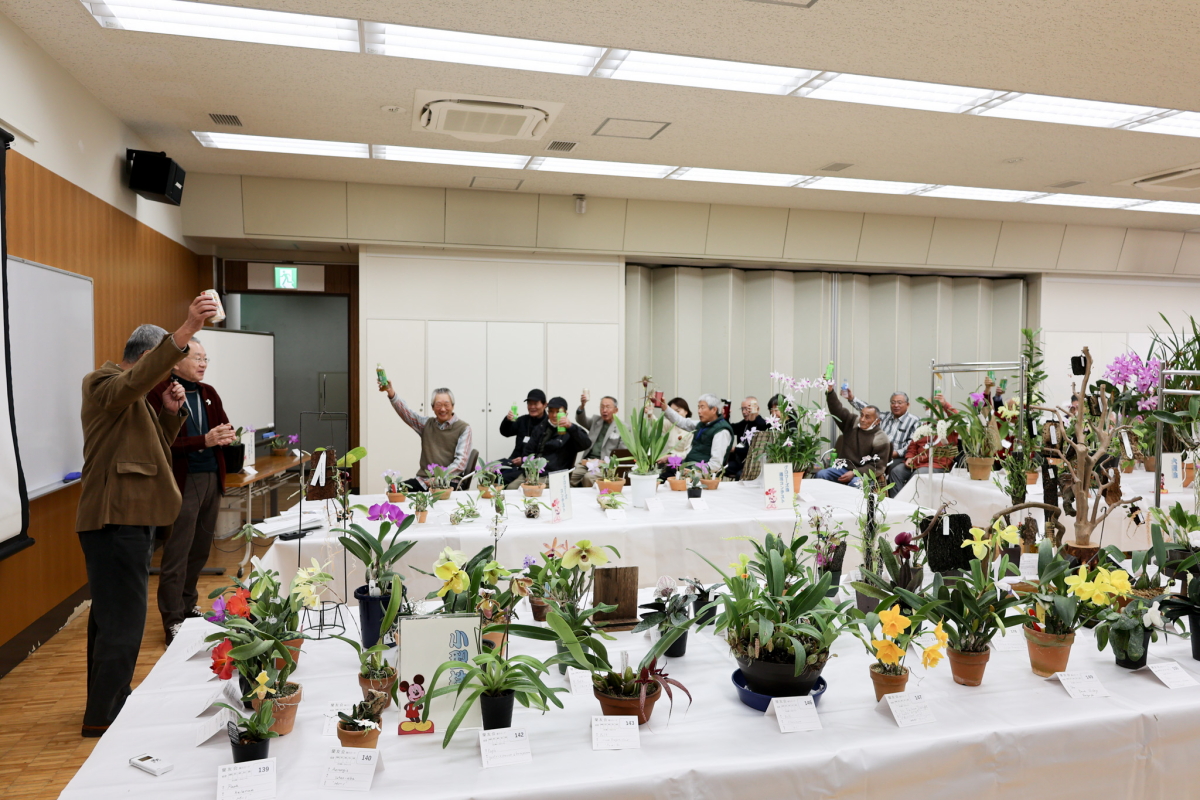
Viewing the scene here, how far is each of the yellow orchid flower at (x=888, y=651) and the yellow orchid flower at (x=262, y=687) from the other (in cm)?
123

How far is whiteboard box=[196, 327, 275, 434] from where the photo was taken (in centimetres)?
606

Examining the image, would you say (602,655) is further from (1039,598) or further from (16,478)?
(16,478)

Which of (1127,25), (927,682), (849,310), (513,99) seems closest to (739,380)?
(849,310)

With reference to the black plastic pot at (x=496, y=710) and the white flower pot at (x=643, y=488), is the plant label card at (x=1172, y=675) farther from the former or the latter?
the white flower pot at (x=643, y=488)

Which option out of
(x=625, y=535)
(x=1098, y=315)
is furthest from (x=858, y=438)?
(x=1098, y=315)

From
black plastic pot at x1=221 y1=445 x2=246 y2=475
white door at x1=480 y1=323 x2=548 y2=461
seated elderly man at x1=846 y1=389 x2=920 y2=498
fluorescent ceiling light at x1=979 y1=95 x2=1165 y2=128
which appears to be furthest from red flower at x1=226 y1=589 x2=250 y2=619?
white door at x1=480 y1=323 x2=548 y2=461

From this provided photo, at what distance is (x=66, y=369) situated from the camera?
3969 millimetres

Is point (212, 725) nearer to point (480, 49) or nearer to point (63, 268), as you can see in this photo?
point (480, 49)

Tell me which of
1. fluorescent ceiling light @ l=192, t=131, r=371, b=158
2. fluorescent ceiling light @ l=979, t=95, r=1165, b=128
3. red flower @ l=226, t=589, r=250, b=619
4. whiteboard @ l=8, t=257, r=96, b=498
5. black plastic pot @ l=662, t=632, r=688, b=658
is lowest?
black plastic pot @ l=662, t=632, r=688, b=658

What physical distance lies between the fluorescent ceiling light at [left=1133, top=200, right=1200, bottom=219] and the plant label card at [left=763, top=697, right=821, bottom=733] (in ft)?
26.1

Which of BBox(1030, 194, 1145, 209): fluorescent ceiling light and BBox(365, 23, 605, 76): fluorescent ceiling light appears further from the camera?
BBox(1030, 194, 1145, 209): fluorescent ceiling light

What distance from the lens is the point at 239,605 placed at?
1.59 m

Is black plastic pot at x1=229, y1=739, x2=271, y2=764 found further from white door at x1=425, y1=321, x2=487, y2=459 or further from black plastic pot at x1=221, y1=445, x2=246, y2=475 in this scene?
white door at x1=425, y1=321, x2=487, y2=459

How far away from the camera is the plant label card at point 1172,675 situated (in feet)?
5.59
